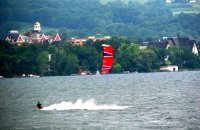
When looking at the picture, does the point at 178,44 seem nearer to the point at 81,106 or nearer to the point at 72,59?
the point at 72,59

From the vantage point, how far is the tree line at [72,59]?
149m

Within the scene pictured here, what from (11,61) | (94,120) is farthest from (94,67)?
(94,120)

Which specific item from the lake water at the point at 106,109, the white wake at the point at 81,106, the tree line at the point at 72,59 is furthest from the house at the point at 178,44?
the white wake at the point at 81,106

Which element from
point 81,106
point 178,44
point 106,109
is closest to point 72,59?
point 178,44

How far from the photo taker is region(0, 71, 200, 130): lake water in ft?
187

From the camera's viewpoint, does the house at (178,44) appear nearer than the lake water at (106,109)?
No

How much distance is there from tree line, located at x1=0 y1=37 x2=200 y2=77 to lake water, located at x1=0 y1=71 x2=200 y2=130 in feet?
165

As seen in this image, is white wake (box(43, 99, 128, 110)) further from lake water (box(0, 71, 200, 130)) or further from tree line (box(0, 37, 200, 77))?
tree line (box(0, 37, 200, 77))

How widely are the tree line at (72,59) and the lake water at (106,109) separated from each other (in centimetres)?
5031

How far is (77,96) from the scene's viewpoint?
8700 centimetres

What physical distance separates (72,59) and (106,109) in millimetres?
82455

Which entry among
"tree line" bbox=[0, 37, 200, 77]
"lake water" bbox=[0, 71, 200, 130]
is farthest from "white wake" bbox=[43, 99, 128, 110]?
"tree line" bbox=[0, 37, 200, 77]

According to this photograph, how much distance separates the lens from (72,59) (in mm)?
150750

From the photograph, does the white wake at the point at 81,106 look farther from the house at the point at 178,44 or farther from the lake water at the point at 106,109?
the house at the point at 178,44
